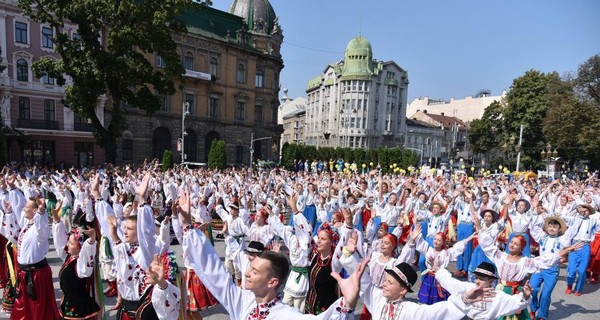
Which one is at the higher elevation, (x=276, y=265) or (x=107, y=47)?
(x=107, y=47)

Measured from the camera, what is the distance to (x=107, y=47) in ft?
73.6

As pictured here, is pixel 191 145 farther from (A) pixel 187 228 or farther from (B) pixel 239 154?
(A) pixel 187 228

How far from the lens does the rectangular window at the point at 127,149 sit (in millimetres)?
39188

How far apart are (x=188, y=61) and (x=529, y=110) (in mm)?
38446

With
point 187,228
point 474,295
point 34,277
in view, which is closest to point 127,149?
point 34,277

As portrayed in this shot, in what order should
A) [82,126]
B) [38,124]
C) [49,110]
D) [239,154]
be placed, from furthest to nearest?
[239,154] < [82,126] < [49,110] < [38,124]

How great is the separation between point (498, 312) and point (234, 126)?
4497cm

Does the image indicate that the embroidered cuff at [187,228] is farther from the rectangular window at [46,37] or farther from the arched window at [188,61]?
the arched window at [188,61]

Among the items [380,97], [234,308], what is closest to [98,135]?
[234,308]

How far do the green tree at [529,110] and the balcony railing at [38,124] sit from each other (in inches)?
1813

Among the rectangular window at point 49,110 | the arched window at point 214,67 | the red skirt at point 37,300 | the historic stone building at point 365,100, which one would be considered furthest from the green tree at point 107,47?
the historic stone building at point 365,100

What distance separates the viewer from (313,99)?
282 feet

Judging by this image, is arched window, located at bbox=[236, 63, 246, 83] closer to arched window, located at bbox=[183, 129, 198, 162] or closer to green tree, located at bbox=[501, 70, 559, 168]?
arched window, located at bbox=[183, 129, 198, 162]

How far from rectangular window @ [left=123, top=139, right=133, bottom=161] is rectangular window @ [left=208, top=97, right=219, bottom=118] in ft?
32.4
